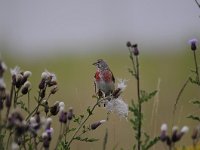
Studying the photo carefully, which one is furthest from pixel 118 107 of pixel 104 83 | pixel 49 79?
pixel 49 79

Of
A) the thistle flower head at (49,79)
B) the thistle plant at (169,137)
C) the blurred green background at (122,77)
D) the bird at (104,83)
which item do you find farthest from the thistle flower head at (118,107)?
the blurred green background at (122,77)

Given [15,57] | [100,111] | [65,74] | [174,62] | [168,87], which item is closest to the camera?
[100,111]

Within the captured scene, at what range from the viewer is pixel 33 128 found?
3094mm

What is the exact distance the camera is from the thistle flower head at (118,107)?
3.93 meters

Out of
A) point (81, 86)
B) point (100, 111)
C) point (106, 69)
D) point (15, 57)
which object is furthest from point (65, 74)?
point (106, 69)

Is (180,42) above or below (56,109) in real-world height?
above

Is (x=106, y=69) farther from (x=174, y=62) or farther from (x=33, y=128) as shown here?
(x=174, y=62)

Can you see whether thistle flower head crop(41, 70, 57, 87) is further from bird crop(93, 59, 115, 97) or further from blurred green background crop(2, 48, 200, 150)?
blurred green background crop(2, 48, 200, 150)

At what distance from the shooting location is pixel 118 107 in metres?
3.94

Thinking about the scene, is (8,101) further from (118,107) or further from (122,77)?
(122,77)

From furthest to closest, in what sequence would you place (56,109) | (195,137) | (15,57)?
(15,57) < (56,109) < (195,137)

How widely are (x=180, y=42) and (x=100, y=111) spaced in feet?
22.8

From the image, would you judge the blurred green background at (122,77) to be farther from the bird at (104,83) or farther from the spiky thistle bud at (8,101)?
the spiky thistle bud at (8,101)

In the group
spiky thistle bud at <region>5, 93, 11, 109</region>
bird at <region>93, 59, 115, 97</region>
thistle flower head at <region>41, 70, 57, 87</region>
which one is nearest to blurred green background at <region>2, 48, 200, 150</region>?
bird at <region>93, 59, 115, 97</region>
